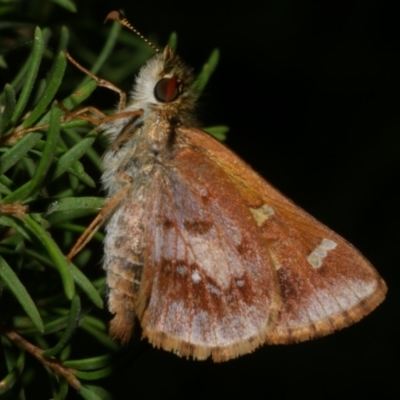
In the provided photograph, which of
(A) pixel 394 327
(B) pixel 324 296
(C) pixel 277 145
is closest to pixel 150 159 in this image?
(B) pixel 324 296

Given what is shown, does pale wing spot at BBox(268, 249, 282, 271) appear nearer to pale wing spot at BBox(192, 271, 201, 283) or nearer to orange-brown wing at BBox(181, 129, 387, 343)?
orange-brown wing at BBox(181, 129, 387, 343)

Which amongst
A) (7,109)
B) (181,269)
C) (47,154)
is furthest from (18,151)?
(181,269)

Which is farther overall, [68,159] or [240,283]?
[240,283]

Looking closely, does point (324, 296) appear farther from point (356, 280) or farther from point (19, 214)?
point (19, 214)

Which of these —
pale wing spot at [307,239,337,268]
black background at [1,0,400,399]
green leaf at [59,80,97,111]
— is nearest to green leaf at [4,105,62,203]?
green leaf at [59,80,97,111]

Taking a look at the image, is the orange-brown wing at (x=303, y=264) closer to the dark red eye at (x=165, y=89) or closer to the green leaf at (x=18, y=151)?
the dark red eye at (x=165, y=89)

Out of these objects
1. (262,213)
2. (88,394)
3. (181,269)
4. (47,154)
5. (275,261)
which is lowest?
(88,394)

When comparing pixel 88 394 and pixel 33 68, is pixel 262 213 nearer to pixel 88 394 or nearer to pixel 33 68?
pixel 88 394

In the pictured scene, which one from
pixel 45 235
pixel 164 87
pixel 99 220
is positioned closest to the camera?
pixel 45 235
